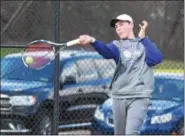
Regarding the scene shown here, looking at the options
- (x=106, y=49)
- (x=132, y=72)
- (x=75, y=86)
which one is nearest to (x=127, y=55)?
(x=132, y=72)

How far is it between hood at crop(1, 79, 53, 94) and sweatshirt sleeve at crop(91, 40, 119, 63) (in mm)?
3138

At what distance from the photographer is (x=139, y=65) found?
7359mm

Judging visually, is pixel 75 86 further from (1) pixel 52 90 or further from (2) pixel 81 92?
(1) pixel 52 90

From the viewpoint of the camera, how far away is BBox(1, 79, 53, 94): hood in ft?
→ 34.0

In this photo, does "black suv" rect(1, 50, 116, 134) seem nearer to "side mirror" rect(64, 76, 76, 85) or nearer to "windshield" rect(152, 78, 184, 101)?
"side mirror" rect(64, 76, 76, 85)

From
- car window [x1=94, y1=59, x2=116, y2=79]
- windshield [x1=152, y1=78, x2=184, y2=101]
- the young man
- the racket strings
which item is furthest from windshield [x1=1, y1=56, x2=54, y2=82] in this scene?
the young man

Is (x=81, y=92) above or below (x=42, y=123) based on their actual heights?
above

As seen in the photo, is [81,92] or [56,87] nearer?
[56,87]

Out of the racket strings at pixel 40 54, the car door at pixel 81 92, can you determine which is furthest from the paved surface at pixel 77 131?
the racket strings at pixel 40 54

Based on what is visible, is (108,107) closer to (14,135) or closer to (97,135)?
(97,135)

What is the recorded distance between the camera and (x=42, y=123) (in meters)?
10.2

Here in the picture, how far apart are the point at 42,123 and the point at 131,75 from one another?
312 cm

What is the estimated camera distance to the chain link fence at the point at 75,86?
1003 centimetres

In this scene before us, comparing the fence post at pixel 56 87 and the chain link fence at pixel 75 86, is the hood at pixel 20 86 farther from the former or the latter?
the fence post at pixel 56 87
